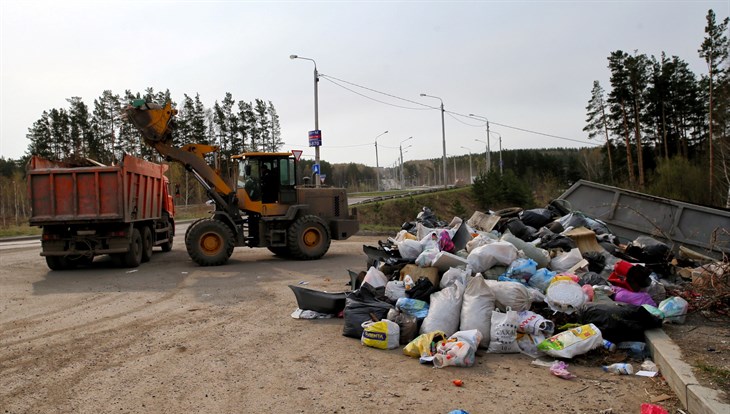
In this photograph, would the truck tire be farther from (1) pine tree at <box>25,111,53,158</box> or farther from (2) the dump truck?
(1) pine tree at <box>25,111,53,158</box>

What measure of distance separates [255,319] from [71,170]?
6642mm

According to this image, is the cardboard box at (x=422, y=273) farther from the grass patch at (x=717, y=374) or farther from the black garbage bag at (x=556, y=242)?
the grass patch at (x=717, y=374)

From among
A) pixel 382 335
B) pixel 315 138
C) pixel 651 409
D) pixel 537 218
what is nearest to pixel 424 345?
pixel 382 335

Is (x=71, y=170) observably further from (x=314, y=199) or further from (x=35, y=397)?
(x=35, y=397)

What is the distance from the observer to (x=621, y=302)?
618cm

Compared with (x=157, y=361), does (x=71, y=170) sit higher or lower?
higher

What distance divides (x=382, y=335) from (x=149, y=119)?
29.9ft

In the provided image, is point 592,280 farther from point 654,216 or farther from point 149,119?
point 149,119

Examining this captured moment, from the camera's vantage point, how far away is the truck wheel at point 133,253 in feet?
39.6

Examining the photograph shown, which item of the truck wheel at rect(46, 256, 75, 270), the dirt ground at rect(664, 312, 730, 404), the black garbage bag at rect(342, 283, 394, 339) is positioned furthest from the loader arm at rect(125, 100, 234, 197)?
the dirt ground at rect(664, 312, 730, 404)

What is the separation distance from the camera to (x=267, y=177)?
13.2 meters

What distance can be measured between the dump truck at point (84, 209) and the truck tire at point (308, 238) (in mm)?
3540

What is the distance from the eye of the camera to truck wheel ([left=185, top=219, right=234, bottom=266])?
12.2 meters

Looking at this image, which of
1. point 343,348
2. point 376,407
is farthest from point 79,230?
point 376,407
